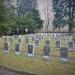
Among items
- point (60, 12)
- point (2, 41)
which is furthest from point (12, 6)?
point (60, 12)

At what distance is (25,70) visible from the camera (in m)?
9.17

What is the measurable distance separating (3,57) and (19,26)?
74.8 inches

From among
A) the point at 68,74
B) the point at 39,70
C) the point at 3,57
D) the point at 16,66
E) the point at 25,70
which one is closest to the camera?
the point at 68,74

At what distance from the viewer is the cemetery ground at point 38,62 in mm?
7426

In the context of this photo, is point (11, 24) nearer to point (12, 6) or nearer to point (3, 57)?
point (12, 6)

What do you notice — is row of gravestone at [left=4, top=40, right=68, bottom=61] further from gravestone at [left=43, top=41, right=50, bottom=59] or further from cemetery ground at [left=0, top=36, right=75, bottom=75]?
cemetery ground at [left=0, top=36, right=75, bottom=75]

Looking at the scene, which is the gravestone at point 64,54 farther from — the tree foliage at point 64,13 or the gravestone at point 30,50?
the gravestone at point 30,50

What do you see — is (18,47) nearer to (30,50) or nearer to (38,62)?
(30,50)

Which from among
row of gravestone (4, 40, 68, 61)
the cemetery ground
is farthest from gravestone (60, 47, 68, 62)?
the cemetery ground

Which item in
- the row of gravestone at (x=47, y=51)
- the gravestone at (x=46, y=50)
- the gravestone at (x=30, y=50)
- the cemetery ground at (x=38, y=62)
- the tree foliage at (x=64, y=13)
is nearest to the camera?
the cemetery ground at (x=38, y=62)

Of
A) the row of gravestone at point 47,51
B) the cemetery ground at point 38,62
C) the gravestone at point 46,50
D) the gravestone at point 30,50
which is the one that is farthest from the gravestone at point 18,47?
the gravestone at point 46,50

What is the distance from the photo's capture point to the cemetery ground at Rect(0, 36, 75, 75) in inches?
292

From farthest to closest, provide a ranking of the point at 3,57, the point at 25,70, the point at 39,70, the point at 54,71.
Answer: the point at 3,57
the point at 25,70
the point at 39,70
the point at 54,71

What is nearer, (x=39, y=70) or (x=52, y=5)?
(x=39, y=70)
